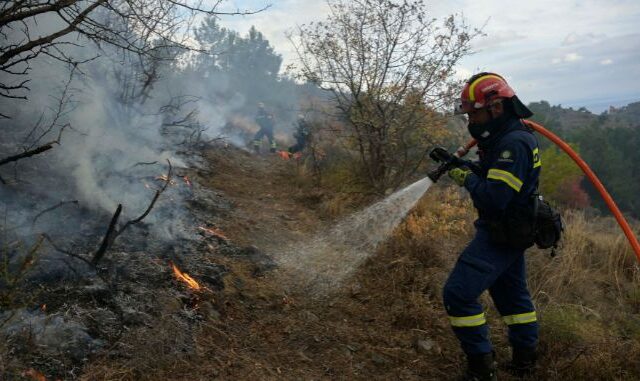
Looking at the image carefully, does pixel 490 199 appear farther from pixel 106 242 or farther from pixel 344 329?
pixel 106 242

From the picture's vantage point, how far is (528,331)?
3.36 m

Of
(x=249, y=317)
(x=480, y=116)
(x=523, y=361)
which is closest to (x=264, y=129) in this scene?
(x=249, y=317)

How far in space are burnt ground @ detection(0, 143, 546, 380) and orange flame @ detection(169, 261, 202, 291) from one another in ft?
0.22

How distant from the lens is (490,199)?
116 inches

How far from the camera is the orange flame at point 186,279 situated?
12.9ft

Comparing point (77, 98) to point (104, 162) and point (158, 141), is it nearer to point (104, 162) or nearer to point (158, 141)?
point (104, 162)

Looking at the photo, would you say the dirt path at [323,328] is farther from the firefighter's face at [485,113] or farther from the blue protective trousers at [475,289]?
the firefighter's face at [485,113]

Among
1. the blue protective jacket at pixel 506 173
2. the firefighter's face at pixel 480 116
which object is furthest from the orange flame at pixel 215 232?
the firefighter's face at pixel 480 116

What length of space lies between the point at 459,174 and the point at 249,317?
2205 millimetres

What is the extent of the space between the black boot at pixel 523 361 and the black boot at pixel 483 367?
338 mm

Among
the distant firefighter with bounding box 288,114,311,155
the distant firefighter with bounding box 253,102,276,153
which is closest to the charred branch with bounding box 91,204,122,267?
the distant firefighter with bounding box 288,114,311,155

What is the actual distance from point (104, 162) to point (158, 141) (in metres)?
3.20

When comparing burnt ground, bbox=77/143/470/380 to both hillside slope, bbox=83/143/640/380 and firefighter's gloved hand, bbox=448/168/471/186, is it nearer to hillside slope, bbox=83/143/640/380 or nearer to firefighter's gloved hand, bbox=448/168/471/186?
hillside slope, bbox=83/143/640/380

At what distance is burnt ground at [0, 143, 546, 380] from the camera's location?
295 centimetres
